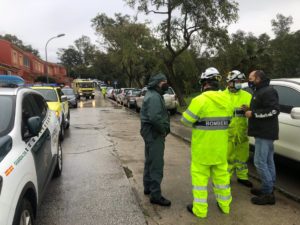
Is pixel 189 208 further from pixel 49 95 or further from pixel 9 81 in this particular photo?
pixel 49 95

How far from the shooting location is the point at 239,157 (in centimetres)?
571

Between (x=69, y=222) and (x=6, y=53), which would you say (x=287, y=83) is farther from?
(x=6, y=53)

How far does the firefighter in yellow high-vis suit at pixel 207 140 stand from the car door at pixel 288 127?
5.54ft

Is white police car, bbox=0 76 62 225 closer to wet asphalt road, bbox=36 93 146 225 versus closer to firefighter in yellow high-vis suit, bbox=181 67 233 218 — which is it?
wet asphalt road, bbox=36 93 146 225

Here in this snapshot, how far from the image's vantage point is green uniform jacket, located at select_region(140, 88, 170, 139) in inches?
181

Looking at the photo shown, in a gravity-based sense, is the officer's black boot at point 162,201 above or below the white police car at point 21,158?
below

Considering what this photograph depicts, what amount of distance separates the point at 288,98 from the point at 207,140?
93.3 inches

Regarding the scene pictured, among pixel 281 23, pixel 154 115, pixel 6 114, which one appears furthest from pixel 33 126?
pixel 281 23

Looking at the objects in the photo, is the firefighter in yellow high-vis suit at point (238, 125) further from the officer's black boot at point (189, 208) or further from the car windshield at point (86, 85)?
the car windshield at point (86, 85)

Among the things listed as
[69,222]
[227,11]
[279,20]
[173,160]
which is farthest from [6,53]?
A: [279,20]

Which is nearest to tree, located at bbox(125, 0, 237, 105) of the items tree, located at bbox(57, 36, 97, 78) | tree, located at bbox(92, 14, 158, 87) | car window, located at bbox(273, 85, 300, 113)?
tree, located at bbox(92, 14, 158, 87)

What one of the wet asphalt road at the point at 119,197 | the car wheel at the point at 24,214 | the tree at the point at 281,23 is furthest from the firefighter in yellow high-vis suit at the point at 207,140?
the tree at the point at 281,23

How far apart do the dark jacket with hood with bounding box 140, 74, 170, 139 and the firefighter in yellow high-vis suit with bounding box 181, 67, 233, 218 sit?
40cm

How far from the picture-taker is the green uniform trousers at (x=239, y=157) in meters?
5.67
